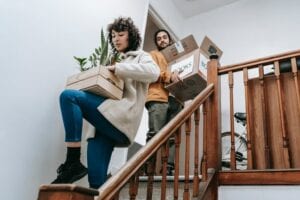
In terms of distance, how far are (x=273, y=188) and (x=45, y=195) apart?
4.61 ft

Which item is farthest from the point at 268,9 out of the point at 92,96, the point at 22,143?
the point at 22,143

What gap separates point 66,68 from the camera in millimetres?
2486

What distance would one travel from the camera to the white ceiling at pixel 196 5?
457 cm

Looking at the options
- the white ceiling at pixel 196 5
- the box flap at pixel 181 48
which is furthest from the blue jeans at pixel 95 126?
the white ceiling at pixel 196 5

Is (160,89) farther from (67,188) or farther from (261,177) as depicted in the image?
(67,188)

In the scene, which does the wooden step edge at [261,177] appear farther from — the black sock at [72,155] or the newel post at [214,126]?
the black sock at [72,155]

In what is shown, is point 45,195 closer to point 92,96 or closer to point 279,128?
point 92,96

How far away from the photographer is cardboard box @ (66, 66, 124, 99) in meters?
1.80

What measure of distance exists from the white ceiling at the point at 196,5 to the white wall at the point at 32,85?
2375mm

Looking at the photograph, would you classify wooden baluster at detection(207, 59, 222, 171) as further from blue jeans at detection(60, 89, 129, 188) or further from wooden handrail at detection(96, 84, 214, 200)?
blue jeans at detection(60, 89, 129, 188)

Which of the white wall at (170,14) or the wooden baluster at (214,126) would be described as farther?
the white wall at (170,14)

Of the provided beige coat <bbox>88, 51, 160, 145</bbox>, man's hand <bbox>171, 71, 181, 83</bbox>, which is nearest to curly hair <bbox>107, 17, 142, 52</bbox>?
beige coat <bbox>88, 51, 160, 145</bbox>

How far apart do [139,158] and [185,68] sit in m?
1.56

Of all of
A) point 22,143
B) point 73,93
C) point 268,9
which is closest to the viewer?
point 73,93
